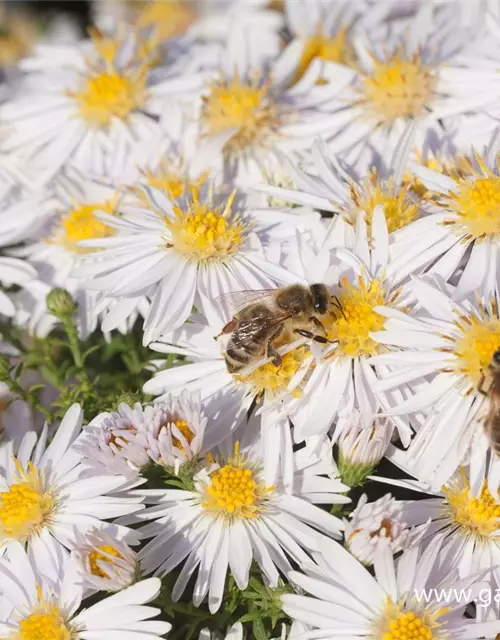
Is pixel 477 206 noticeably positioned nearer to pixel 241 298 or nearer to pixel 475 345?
pixel 475 345

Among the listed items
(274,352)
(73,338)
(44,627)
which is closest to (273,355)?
(274,352)

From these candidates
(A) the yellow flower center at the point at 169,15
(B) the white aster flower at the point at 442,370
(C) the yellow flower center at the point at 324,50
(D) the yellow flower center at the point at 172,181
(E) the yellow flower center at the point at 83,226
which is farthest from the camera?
(A) the yellow flower center at the point at 169,15

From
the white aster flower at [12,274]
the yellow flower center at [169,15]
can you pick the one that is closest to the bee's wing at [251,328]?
the white aster flower at [12,274]

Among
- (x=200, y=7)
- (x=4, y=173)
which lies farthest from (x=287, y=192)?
(x=200, y=7)

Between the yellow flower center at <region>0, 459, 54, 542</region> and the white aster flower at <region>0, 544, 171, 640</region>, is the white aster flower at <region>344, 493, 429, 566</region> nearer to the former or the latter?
the white aster flower at <region>0, 544, 171, 640</region>

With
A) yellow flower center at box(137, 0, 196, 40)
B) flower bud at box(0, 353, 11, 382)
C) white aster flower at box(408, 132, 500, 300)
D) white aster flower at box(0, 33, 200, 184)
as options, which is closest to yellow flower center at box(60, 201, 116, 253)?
white aster flower at box(0, 33, 200, 184)

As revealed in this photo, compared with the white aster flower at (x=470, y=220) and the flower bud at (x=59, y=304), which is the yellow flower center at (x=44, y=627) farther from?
the white aster flower at (x=470, y=220)
